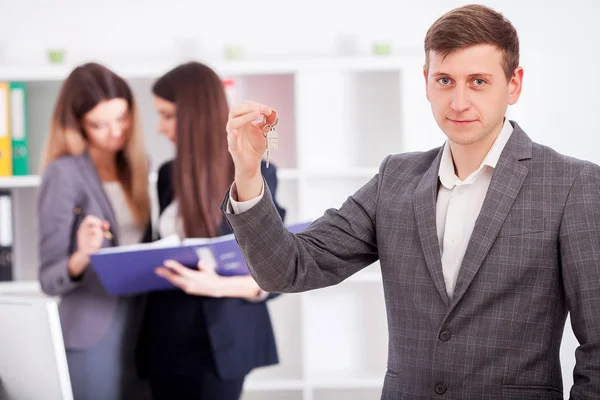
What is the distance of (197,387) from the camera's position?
2.71 meters

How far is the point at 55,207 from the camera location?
3170 mm

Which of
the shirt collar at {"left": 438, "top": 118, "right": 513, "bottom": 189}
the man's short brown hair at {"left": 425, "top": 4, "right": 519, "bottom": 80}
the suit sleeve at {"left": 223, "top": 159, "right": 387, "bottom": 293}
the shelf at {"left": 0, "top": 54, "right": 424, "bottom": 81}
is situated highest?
the shelf at {"left": 0, "top": 54, "right": 424, "bottom": 81}

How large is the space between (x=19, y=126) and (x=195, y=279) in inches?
47.0

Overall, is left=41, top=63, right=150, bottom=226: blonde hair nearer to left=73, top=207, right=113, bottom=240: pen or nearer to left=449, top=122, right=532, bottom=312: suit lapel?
left=73, top=207, right=113, bottom=240: pen

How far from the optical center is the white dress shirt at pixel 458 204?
55.1 inches

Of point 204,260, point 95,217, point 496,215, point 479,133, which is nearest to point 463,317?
point 496,215

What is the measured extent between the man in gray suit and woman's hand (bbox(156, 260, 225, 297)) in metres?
1.35

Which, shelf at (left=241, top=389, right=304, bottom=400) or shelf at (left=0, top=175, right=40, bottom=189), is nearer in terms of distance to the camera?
shelf at (left=0, top=175, right=40, bottom=189)

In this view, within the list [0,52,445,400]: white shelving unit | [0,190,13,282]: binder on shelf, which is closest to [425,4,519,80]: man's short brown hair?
[0,52,445,400]: white shelving unit

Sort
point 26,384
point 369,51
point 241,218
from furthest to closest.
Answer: point 369,51, point 26,384, point 241,218

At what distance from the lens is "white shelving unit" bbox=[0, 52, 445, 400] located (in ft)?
11.0

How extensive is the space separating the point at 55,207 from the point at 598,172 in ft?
7.89

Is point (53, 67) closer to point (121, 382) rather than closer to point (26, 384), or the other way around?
point (121, 382)

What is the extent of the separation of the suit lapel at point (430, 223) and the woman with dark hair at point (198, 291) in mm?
1393
